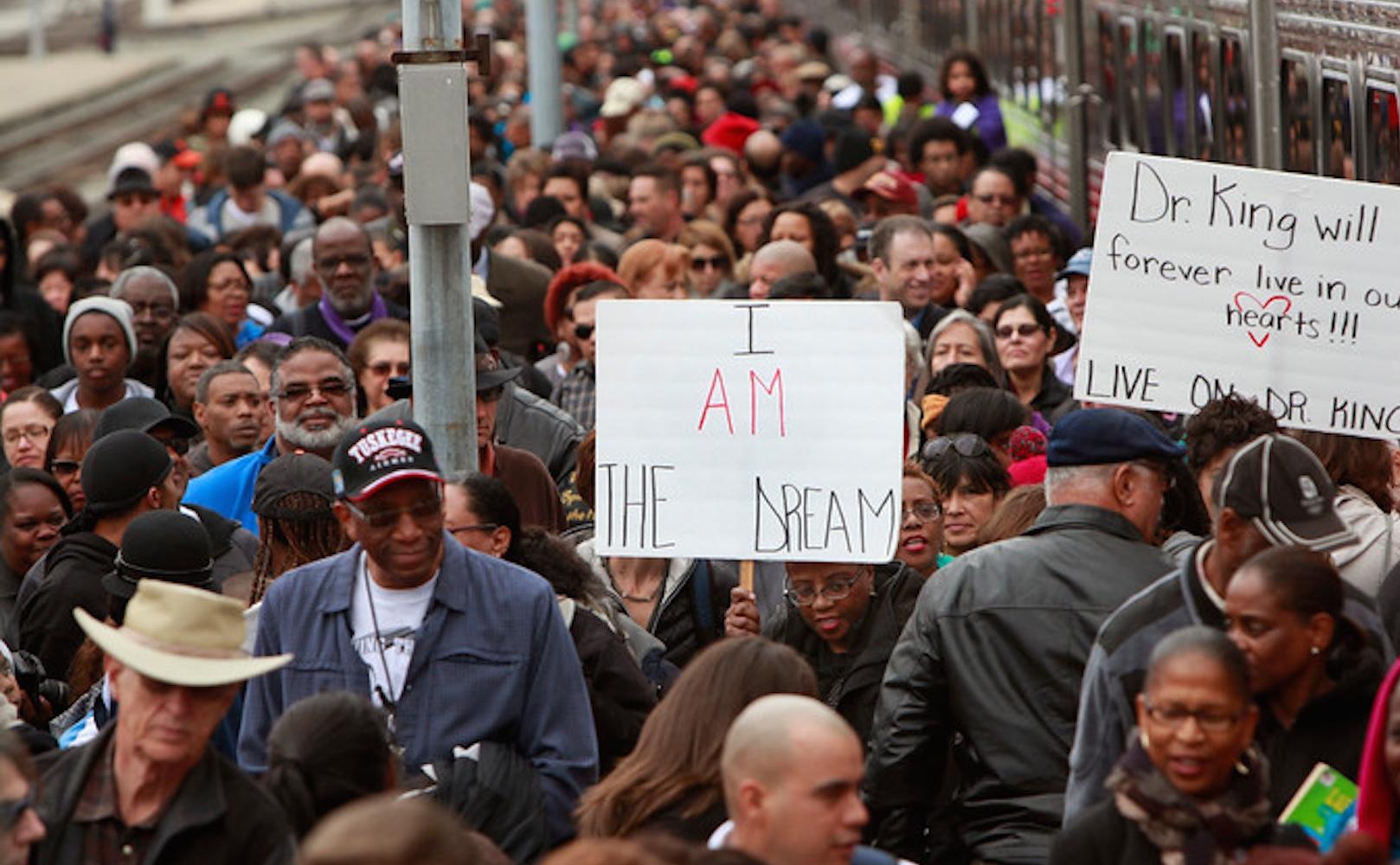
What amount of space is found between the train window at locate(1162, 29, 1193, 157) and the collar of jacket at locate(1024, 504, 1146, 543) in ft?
26.9

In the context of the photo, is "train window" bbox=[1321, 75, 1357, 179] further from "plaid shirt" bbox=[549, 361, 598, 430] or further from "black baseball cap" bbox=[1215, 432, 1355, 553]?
"black baseball cap" bbox=[1215, 432, 1355, 553]

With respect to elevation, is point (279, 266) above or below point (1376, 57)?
below

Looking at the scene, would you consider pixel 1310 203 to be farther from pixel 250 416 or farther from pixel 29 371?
pixel 29 371

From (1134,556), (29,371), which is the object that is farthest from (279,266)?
(1134,556)

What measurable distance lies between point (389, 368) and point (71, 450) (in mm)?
1212

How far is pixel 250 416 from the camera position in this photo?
9.59 metres

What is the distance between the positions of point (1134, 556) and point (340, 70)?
97.0 ft

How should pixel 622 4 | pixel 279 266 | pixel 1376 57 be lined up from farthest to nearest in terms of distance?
1. pixel 622 4
2. pixel 279 266
3. pixel 1376 57

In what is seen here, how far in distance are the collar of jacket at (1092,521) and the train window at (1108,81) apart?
1067 cm

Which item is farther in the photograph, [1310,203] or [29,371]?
[29,371]

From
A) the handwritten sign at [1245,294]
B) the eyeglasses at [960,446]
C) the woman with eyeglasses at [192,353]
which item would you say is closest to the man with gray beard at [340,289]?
the woman with eyeglasses at [192,353]

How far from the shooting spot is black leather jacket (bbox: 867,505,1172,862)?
5996 millimetres

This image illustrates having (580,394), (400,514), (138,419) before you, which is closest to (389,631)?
(400,514)

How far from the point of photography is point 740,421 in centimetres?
719
